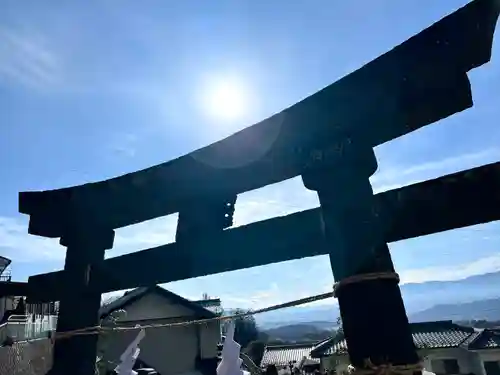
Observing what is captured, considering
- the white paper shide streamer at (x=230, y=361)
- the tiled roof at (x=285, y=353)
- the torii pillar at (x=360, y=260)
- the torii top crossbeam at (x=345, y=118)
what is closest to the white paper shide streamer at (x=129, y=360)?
the white paper shide streamer at (x=230, y=361)

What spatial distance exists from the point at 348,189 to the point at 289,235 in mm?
555

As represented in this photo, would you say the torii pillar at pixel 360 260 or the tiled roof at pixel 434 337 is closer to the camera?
the torii pillar at pixel 360 260

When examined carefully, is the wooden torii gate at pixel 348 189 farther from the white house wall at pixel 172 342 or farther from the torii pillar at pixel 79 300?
the white house wall at pixel 172 342

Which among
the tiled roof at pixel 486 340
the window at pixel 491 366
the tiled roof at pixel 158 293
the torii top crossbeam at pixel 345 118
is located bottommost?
the window at pixel 491 366

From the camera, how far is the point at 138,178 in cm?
311

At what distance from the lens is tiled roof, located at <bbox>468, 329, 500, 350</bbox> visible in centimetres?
2380

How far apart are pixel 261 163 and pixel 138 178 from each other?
101cm

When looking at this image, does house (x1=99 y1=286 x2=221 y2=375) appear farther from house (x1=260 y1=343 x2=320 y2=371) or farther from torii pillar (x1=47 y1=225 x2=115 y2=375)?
house (x1=260 y1=343 x2=320 y2=371)

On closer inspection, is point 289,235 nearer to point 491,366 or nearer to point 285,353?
point 491,366

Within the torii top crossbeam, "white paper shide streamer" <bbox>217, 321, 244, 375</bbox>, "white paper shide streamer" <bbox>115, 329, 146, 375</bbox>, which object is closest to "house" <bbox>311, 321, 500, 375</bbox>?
"white paper shide streamer" <bbox>115, 329, 146, 375</bbox>

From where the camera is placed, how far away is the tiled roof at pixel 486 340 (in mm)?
23797

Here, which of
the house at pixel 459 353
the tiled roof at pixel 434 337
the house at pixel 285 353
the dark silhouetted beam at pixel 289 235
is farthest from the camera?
the house at pixel 285 353

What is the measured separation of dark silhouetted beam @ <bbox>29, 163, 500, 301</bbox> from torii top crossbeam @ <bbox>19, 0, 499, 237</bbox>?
0.93 ft

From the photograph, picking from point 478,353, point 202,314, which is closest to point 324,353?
point 478,353
